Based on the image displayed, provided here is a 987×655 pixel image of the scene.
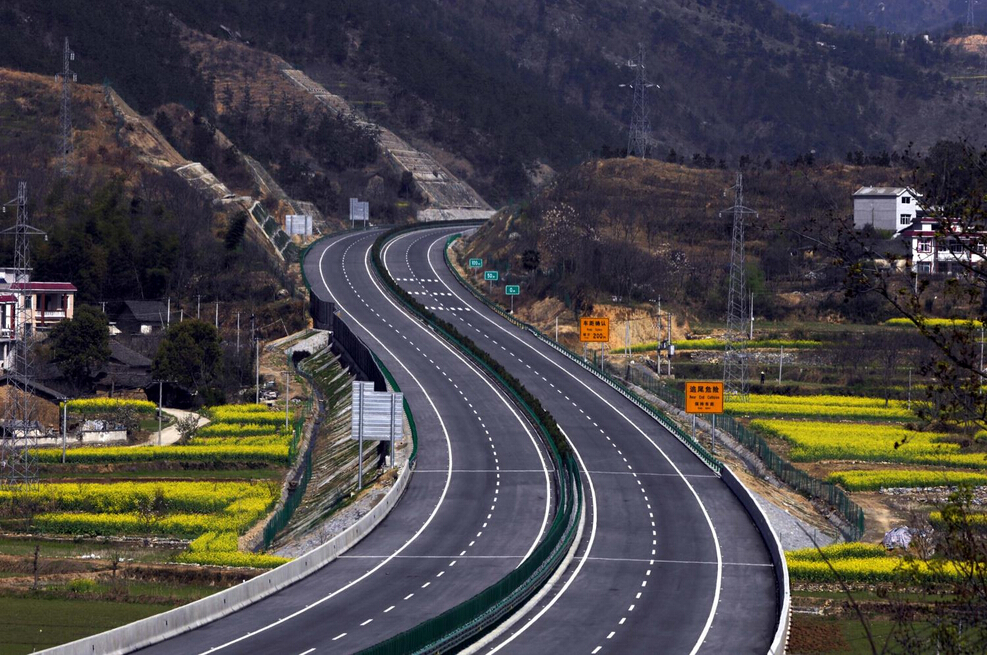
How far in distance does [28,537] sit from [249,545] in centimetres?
1170

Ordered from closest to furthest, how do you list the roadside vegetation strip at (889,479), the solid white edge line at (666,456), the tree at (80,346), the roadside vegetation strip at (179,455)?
the solid white edge line at (666,456)
the roadside vegetation strip at (889,479)
the roadside vegetation strip at (179,455)
the tree at (80,346)

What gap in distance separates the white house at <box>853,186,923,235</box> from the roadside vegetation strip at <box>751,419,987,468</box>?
63.3m

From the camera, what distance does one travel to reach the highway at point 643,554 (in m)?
50.1

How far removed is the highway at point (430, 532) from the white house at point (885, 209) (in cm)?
6309

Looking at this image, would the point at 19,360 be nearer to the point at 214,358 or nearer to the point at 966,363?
the point at 214,358

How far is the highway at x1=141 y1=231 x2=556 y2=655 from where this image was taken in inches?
1948

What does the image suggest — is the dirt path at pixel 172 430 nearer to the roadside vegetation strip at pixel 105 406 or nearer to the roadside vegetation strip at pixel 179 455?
the roadside vegetation strip at pixel 105 406

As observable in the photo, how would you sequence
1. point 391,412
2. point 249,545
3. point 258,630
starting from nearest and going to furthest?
point 258,630 → point 249,545 → point 391,412

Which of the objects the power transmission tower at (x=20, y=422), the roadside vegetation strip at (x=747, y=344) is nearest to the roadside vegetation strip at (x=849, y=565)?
the power transmission tower at (x=20, y=422)

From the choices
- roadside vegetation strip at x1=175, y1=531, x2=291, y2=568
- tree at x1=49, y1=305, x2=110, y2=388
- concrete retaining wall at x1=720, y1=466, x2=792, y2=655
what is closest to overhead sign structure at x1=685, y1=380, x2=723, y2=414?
concrete retaining wall at x1=720, y1=466, x2=792, y2=655

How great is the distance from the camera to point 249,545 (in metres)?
70.0

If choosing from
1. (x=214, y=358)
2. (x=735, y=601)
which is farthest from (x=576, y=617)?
(x=214, y=358)

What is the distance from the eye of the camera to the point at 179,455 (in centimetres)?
8925

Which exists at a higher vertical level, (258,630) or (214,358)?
(214,358)
